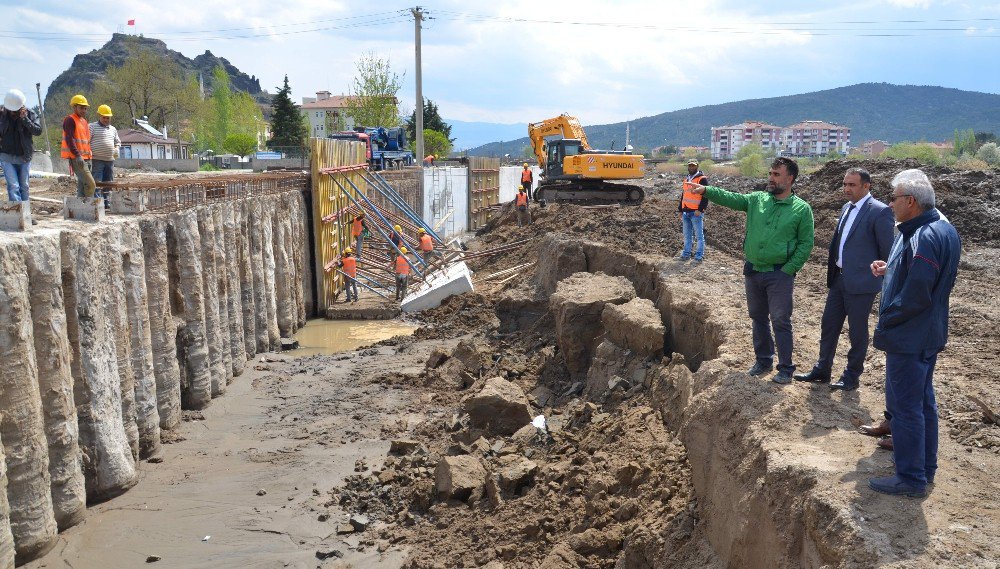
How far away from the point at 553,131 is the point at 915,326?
2518 cm

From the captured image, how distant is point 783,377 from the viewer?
5922 mm

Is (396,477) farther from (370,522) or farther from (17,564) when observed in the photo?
(17,564)

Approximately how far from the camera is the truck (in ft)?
112

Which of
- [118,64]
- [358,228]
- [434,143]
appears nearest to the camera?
[358,228]

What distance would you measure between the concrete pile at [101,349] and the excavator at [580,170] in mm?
14470

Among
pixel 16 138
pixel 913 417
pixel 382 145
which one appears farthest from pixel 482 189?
pixel 913 417

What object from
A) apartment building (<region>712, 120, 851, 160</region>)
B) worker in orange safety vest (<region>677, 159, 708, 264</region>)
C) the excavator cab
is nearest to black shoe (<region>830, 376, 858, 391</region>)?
worker in orange safety vest (<region>677, 159, 708, 264</region>)

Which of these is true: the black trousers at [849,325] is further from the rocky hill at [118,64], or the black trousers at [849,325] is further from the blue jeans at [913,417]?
the rocky hill at [118,64]

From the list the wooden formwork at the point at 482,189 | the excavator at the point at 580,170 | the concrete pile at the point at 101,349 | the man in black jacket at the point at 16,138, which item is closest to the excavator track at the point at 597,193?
the excavator at the point at 580,170

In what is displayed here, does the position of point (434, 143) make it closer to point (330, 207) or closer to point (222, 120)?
point (222, 120)

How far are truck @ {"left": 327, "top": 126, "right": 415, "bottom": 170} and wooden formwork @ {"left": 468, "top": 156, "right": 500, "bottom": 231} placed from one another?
370 centimetres

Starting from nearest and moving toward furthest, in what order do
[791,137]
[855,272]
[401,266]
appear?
[855,272]
[401,266]
[791,137]

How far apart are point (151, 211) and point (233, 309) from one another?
2.80 m

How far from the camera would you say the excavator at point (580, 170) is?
2488 cm
